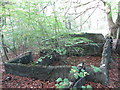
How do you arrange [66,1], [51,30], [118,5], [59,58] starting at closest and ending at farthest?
[51,30], [59,58], [118,5], [66,1]

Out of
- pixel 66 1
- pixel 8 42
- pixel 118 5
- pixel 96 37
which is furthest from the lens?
pixel 96 37

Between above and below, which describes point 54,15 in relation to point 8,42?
above

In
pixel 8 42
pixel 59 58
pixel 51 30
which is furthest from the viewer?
pixel 59 58

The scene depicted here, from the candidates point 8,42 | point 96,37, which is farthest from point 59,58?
point 96,37

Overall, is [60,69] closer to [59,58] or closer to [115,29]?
[59,58]

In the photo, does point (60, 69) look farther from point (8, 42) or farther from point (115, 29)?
point (115, 29)

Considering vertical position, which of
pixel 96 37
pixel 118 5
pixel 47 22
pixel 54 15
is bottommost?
pixel 96 37

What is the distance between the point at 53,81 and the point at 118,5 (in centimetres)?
585

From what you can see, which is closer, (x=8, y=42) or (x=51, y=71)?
(x=51, y=71)

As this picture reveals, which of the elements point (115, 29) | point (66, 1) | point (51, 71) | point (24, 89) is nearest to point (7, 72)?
point (24, 89)

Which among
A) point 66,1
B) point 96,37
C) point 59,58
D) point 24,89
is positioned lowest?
point 24,89

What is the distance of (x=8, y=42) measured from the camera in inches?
198

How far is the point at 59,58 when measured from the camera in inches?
211

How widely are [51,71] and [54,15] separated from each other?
2.14 metres
